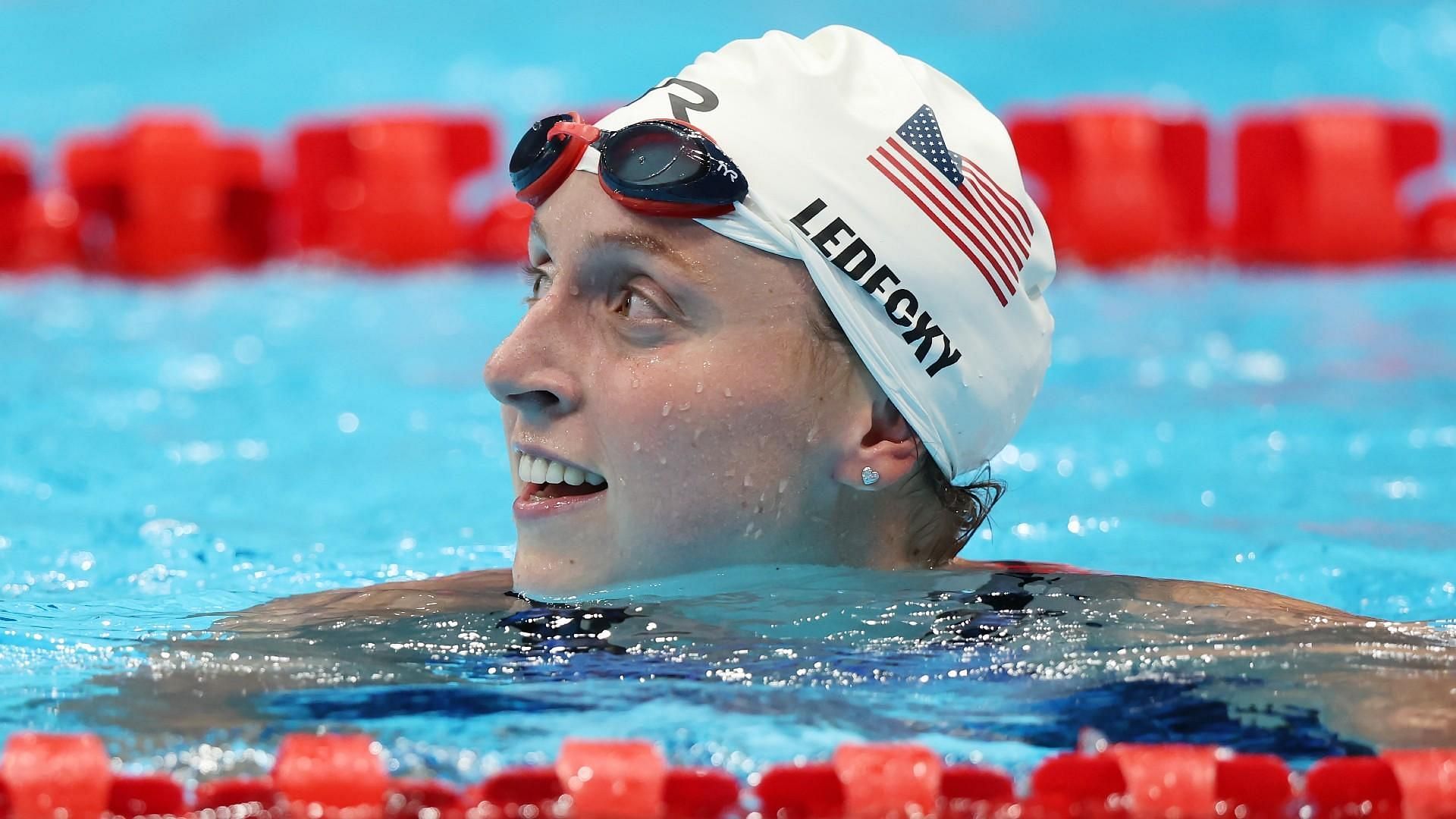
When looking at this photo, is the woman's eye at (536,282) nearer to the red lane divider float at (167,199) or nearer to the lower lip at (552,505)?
the lower lip at (552,505)

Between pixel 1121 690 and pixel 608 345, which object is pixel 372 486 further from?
pixel 1121 690

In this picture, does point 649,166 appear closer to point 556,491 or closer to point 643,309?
point 643,309

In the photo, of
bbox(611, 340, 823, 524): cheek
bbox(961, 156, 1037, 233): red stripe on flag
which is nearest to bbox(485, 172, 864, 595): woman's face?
bbox(611, 340, 823, 524): cheek

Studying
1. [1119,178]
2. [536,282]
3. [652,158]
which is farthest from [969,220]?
[1119,178]

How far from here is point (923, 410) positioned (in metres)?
2.62

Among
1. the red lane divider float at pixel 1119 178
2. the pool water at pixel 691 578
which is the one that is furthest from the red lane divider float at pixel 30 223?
the red lane divider float at pixel 1119 178

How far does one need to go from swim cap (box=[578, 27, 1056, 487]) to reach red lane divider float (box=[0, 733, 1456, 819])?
2.54ft

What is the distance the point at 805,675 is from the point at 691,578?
0.85ft

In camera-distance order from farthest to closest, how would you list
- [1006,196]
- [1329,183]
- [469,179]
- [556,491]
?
[469,179] → [1329,183] → [1006,196] → [556,491]

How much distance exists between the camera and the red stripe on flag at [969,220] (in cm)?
259

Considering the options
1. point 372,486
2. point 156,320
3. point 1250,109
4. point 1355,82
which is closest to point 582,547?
point 372,486

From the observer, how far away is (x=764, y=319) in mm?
2477

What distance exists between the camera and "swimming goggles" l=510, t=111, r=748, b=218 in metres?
2.43

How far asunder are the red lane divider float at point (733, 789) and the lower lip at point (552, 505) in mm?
560
